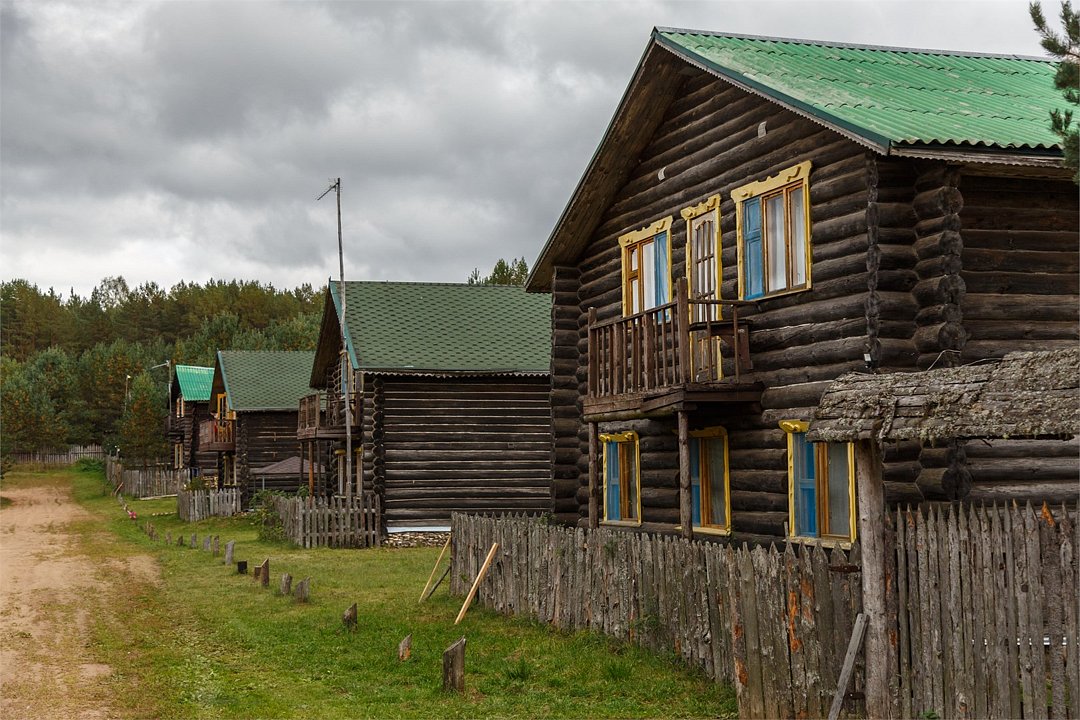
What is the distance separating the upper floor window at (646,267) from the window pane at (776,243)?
288 centimetres

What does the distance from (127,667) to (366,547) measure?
18.4 meters

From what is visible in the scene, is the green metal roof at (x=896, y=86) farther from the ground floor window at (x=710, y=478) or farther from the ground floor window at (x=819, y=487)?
the ground floor window at (x=710, y=478)

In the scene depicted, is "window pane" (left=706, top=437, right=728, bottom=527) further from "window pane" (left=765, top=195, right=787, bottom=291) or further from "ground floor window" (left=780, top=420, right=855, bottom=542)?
"window pane" (left=765, top=195, right=787, bottom=291)

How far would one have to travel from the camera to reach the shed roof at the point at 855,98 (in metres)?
13.0

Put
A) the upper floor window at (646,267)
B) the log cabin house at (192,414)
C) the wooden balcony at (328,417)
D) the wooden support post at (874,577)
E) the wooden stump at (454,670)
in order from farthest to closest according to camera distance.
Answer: the log cabin house at (192,414) → the wooden balcony at (328,417) → the upper floor window at (646,267) → the wooden stump at (454,670) → the wooden support post at (874,577)

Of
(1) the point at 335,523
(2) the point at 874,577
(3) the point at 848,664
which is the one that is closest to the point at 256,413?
(1) the point at 335,523

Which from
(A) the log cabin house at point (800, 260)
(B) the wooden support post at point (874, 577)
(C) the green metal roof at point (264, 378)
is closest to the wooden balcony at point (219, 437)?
(C) the green metal roof at point (264, 378)

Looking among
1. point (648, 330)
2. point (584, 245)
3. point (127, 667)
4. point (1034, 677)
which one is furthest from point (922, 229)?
point (127, 667)

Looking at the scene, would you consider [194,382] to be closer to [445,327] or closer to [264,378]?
[264,378]

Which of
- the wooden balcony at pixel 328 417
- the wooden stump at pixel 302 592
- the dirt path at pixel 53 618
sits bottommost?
Result: the dirt path at pixel 53 618

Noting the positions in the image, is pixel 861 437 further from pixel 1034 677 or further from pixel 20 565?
pixel 20 565

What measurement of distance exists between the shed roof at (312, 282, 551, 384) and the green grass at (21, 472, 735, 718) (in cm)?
1169

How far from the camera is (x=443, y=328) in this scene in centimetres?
3688

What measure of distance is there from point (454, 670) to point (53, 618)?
31.0 ft
